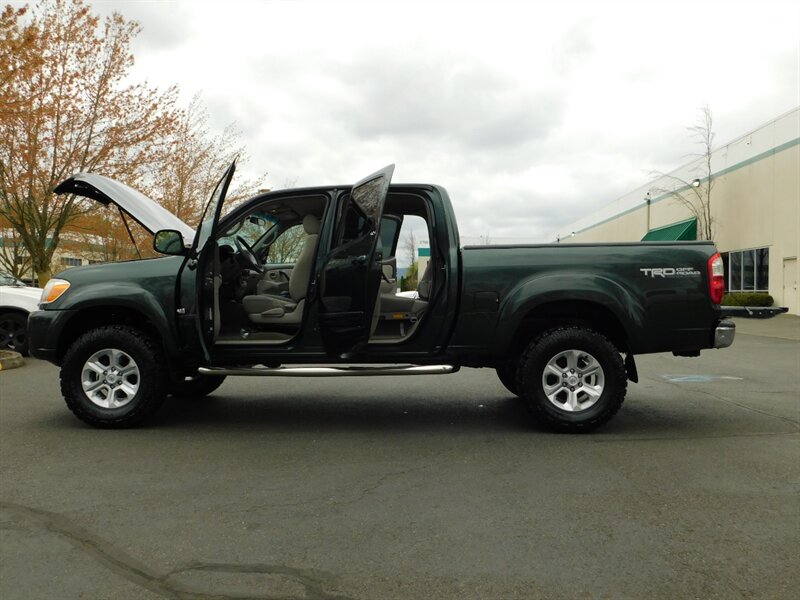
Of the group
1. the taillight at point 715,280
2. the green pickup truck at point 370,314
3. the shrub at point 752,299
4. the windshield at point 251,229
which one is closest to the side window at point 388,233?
the green pickup truck at point 370,314

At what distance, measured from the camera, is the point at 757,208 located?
26.8 metres

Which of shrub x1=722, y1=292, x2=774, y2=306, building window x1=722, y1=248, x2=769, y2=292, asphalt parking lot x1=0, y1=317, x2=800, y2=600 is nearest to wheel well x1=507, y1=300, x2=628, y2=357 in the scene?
asphalt parking lot x1=0, y1=317, x2=800, y2=600

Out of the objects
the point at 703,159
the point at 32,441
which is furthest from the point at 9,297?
the point at 703,159

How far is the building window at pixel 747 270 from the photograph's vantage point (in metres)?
26.4

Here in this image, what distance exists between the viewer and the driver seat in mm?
6082

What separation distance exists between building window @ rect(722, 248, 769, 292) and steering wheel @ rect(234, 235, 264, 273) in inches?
956

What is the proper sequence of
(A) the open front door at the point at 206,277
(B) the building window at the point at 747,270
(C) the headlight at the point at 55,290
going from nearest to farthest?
(A) the open front door at the point at 206,277, (C) the headlight at the point at 55,290, (B) the building window at the point at 747,270

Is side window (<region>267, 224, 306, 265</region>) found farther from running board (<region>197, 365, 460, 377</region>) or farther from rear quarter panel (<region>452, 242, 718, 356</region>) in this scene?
rear quarter panel (<region>452, 242, 718, 356</region>)

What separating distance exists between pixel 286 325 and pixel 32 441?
2.17m

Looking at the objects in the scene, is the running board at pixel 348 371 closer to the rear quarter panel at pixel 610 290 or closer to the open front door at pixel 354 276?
the open front door at pixel 354 276

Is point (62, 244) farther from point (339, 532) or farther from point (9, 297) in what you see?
point (339, 532)

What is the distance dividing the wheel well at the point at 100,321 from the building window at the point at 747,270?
83.5ft

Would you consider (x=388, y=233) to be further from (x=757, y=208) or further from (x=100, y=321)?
(x=757, y=208)

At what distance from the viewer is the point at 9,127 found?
1623 centimetres
